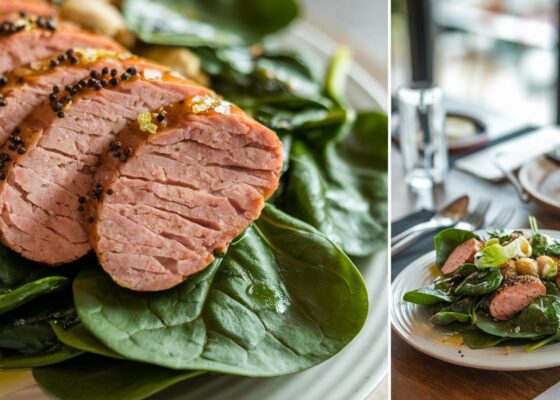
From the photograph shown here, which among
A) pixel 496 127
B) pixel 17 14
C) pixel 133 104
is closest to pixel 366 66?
pixel 496 127

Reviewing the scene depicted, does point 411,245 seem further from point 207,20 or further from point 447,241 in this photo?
point 207,20

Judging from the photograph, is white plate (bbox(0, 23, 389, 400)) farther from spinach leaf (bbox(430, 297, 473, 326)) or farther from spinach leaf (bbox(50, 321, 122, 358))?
spinach leaf (bbox(430, 297, 473, 326))

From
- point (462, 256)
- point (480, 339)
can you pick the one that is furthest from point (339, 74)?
point (480, 339)

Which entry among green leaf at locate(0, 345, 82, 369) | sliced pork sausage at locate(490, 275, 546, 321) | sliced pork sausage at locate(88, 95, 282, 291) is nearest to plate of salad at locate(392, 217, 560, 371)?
sliced pork sausage at locate(490, 275, 546, 321)

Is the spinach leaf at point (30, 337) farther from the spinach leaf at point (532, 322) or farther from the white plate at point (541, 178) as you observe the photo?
the white plate at point (541, 178)

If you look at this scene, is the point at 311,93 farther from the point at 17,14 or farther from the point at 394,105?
the point at 17,14

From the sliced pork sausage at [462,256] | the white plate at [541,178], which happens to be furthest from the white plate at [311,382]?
the white plate at [541,178]
